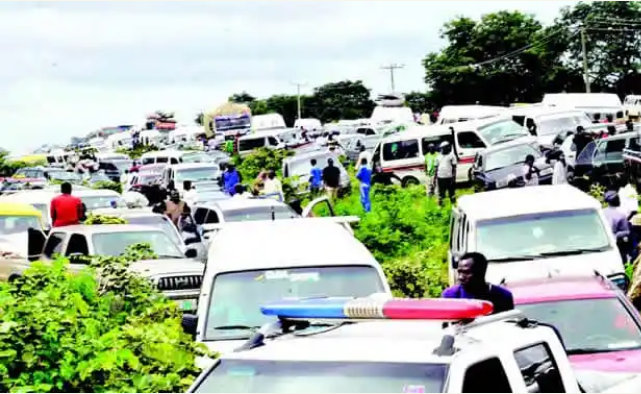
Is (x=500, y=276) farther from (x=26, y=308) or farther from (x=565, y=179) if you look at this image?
(x=565, y=179)

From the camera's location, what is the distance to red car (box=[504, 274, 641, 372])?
31.0 feet

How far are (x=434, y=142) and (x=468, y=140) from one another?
0.99m

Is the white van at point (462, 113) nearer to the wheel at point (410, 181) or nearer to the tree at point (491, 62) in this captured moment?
the wheel at point (410, 181)

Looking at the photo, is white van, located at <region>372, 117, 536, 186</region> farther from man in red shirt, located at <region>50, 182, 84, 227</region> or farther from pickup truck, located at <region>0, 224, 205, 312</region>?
pickup truck, located at <region>0, 224, 205, 312</region>

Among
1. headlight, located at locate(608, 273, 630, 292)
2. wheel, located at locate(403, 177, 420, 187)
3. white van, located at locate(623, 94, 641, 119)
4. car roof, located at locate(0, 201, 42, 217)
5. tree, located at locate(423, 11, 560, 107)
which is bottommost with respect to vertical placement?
wheel, located at locate(403, 177, 420, 187)

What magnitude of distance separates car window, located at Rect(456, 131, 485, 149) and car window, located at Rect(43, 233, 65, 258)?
61.5 ft

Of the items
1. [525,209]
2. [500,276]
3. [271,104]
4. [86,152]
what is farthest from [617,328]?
[271,104]

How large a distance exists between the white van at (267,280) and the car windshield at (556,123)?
31.2m

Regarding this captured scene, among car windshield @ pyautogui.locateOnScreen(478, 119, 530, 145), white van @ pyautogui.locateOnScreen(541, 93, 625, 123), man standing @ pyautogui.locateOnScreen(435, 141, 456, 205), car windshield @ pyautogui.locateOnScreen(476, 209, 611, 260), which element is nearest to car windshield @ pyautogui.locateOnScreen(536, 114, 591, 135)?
car windshield @ pyautogui.locateOnScreen(478, 119, 530, 145)

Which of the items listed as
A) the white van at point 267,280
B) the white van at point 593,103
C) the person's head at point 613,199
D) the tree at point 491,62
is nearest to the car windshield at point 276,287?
the white van at point 267,280

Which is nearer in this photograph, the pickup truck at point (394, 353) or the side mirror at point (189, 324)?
the pickup truck at point (394, 353)

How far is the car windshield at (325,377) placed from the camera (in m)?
5.58

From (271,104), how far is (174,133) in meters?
31.0

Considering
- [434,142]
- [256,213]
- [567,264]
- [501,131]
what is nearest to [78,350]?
[567,264]
